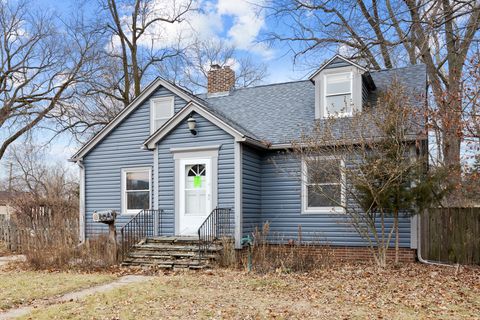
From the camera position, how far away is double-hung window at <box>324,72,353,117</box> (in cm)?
1332

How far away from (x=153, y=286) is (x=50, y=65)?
61.3ft

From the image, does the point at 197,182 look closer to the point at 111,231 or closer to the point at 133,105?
the point at 111,231

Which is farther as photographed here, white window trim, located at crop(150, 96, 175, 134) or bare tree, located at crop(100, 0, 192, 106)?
bare tree, located at crop(100, 0, 192, 106)

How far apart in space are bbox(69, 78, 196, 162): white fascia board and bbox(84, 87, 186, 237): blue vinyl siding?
138mm

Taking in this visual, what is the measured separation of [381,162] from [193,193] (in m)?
5.49

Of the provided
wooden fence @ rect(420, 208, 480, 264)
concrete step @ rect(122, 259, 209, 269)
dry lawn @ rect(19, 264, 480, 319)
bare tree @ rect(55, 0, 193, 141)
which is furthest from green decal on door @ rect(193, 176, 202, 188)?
bare tree @ rect(55, 0, 193, 141)

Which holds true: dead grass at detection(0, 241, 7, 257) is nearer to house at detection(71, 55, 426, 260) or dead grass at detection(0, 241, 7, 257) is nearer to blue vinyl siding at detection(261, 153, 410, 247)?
house at detection(71, 55, 426, 260)

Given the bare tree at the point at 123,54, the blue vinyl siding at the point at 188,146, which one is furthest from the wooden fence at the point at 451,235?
the bare tree at the point at 123,54

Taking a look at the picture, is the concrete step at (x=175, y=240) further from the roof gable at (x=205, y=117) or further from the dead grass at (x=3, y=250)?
the dead grass at (x=3, y=250)

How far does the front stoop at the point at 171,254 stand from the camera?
36.0ft

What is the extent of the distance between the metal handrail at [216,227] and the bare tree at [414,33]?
4.66 m

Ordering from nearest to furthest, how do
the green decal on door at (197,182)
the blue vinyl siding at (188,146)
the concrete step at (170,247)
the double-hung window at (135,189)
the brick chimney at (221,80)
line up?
1. the concrete step at (170,247)
2. the blue vinyl siding at (188,146)
3. the green decal on door at (197,182)
4. the double-hung window at (135,189)
5. the brick chimney at (221,80)

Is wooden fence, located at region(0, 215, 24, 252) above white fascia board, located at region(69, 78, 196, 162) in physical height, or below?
below

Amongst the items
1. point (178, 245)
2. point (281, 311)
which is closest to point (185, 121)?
point (178, 245)
